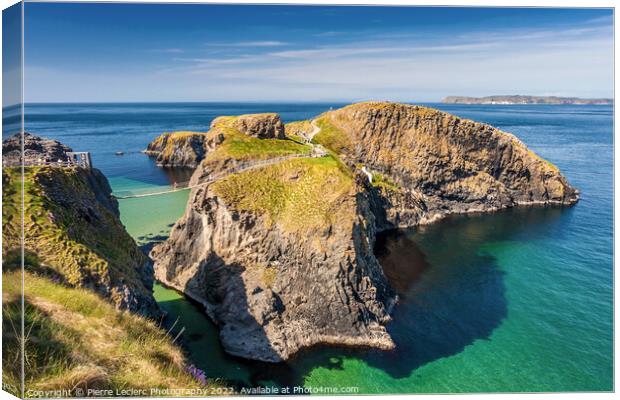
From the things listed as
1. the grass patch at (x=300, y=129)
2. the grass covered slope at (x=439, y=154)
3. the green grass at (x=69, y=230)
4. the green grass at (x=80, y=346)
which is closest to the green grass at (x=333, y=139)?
the grass covered slope at (x=439, y=154)

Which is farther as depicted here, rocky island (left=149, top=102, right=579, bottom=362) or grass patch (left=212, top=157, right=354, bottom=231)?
grass patch (left=212, top=157, right=354, bottom=231)

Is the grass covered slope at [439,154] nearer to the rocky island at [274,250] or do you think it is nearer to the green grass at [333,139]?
the green grass at [333,139]

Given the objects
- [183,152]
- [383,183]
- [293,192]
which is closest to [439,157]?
[383,183]

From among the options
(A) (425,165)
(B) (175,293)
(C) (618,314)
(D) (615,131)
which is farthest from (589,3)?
(A) (425,165)

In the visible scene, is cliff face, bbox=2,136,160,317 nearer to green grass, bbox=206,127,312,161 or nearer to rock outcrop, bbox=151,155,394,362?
rock outcrop, bbox=151,155,394,362

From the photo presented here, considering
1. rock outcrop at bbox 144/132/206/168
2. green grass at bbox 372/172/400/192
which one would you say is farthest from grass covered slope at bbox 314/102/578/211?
rock outcrop at bbox 144/132/206/168
